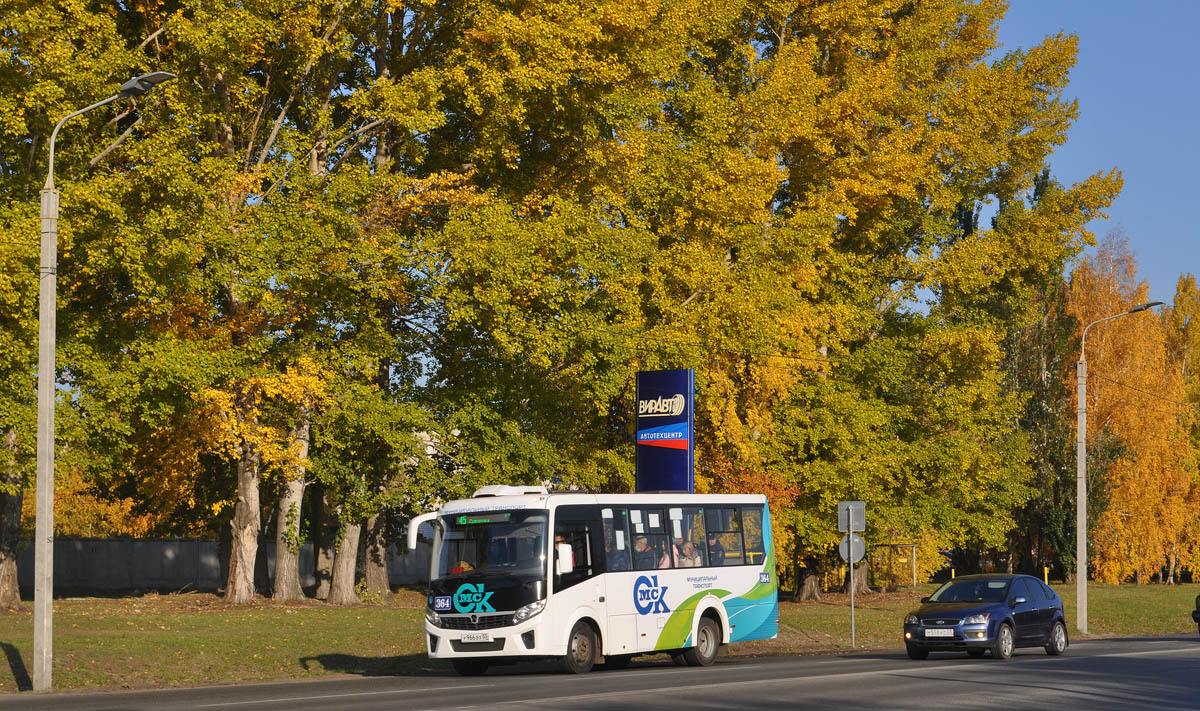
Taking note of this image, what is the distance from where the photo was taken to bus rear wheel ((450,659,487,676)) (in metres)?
22.1

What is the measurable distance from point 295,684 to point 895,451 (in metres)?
26.1

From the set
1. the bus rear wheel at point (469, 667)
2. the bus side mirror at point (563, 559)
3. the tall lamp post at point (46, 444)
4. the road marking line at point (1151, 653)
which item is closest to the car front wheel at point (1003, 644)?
the road marking line at point (1151, 653)

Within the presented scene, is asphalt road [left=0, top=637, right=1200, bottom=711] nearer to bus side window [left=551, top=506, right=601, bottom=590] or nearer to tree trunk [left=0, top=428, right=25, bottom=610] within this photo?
bus side window [left=551, top=506, right=601, bottom=590]

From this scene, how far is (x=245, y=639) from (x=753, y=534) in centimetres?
930

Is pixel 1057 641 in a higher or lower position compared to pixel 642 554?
lower

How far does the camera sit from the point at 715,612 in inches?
962

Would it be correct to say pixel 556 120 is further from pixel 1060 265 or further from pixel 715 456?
pixel 1060 265

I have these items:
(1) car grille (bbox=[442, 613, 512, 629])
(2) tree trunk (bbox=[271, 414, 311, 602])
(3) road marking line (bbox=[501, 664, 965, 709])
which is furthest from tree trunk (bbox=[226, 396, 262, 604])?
(3) road marking line (bbox=[501, 664, 965, 709])

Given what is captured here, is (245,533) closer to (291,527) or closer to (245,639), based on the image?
(291,527)

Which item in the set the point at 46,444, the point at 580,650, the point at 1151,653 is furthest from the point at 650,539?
the point at 1151,653

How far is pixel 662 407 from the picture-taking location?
102ft

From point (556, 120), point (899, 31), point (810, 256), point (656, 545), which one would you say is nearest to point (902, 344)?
point (810, 256)

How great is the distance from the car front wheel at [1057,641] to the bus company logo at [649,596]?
315 inches

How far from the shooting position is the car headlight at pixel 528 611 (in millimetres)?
20625
